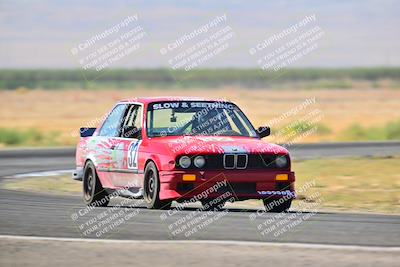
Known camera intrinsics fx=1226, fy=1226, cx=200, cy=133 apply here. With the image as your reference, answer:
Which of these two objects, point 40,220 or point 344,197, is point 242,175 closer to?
point 40,220

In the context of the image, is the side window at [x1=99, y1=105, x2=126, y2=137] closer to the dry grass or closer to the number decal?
the number decal

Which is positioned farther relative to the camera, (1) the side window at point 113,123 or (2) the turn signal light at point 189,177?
(1) the side window at point 113,123

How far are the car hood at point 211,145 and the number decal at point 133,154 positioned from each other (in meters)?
0.32

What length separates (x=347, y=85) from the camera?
14800 centimetres

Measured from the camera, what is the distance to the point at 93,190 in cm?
1753

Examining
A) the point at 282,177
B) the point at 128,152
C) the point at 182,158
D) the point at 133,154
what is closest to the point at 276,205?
the point at 282,177

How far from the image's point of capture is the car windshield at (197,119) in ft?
54.9

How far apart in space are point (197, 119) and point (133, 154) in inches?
40.3

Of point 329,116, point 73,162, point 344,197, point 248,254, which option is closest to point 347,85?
point 329,116

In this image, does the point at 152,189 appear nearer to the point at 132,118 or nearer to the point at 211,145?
the point at 211,145

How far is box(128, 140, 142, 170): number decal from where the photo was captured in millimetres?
16578

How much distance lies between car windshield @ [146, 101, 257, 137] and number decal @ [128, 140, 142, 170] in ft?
0.78
